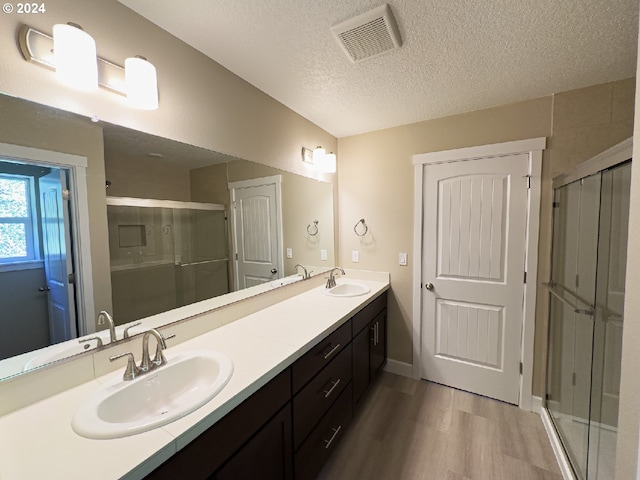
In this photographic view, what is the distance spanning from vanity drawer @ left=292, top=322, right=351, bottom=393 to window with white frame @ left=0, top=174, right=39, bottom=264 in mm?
1082

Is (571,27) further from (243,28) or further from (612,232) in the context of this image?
(243,28)

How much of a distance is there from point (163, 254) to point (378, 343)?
6.11 ft

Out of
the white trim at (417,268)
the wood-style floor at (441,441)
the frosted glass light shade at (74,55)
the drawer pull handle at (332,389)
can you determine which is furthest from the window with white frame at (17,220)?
the white trim at (417,268)

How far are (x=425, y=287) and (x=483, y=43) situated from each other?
178 centimetres

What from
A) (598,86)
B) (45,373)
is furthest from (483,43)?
(45,373)

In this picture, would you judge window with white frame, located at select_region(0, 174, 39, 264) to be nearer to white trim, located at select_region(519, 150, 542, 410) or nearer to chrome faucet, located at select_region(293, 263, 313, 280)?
chrome faucet, located at select_region(293, 263, 313, 280)

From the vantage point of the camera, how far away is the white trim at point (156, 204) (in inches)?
44.4

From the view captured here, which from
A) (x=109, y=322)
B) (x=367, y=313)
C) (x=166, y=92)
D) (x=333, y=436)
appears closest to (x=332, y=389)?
(x=333, y=436)

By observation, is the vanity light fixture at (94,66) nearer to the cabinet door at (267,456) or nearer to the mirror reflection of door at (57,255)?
the mirror reflection of door at (57,255)

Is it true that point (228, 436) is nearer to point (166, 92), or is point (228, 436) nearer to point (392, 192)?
point (166, 92)

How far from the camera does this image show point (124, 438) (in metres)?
0.71

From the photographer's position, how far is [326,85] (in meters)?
1.73

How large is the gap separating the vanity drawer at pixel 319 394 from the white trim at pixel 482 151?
1691 millimetres

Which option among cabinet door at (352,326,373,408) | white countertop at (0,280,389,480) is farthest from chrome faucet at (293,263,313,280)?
white countertop at (0,280,389,480)
